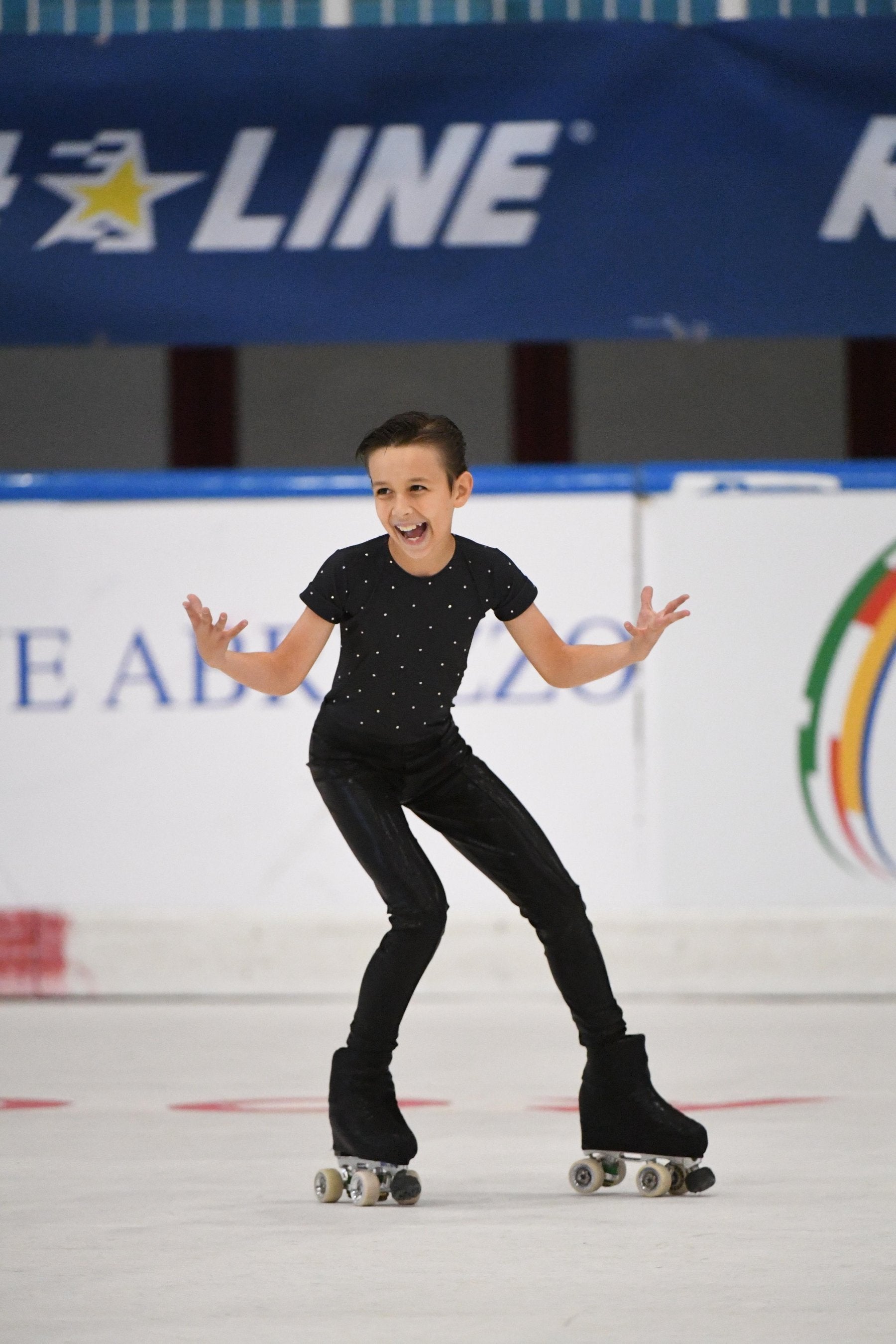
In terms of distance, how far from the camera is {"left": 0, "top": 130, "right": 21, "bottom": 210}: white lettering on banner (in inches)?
304

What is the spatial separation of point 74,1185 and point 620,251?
4408 mm

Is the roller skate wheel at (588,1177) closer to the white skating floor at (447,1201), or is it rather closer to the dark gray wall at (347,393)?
the white skating floor at (447,1201)

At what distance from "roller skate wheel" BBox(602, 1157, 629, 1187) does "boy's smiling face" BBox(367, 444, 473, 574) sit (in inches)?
45.2

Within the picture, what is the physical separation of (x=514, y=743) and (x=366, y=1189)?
3.12 meters

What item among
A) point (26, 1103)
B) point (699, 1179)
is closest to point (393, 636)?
point (699, 1179)

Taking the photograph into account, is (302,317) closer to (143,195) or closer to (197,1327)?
(143,195)

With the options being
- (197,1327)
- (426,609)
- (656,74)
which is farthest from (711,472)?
(197,1327)

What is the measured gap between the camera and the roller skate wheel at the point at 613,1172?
400 centimetres

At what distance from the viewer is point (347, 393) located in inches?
503

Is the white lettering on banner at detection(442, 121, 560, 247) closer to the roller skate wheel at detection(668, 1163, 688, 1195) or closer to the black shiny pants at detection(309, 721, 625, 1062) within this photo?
the black shiny pants at detection(309, 721, 625, 1062)

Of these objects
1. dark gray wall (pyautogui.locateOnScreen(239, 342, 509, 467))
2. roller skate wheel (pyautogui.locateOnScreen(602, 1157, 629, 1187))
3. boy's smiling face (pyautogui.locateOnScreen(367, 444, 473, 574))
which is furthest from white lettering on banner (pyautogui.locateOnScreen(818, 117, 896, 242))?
dark gray wall (pyautogui.locateOnScreen(239, 342, 509, 467))

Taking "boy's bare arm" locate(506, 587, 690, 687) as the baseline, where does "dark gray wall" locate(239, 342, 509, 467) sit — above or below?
above

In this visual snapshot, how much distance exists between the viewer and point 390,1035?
403 cm

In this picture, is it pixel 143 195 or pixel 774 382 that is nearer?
pixel 143 195
